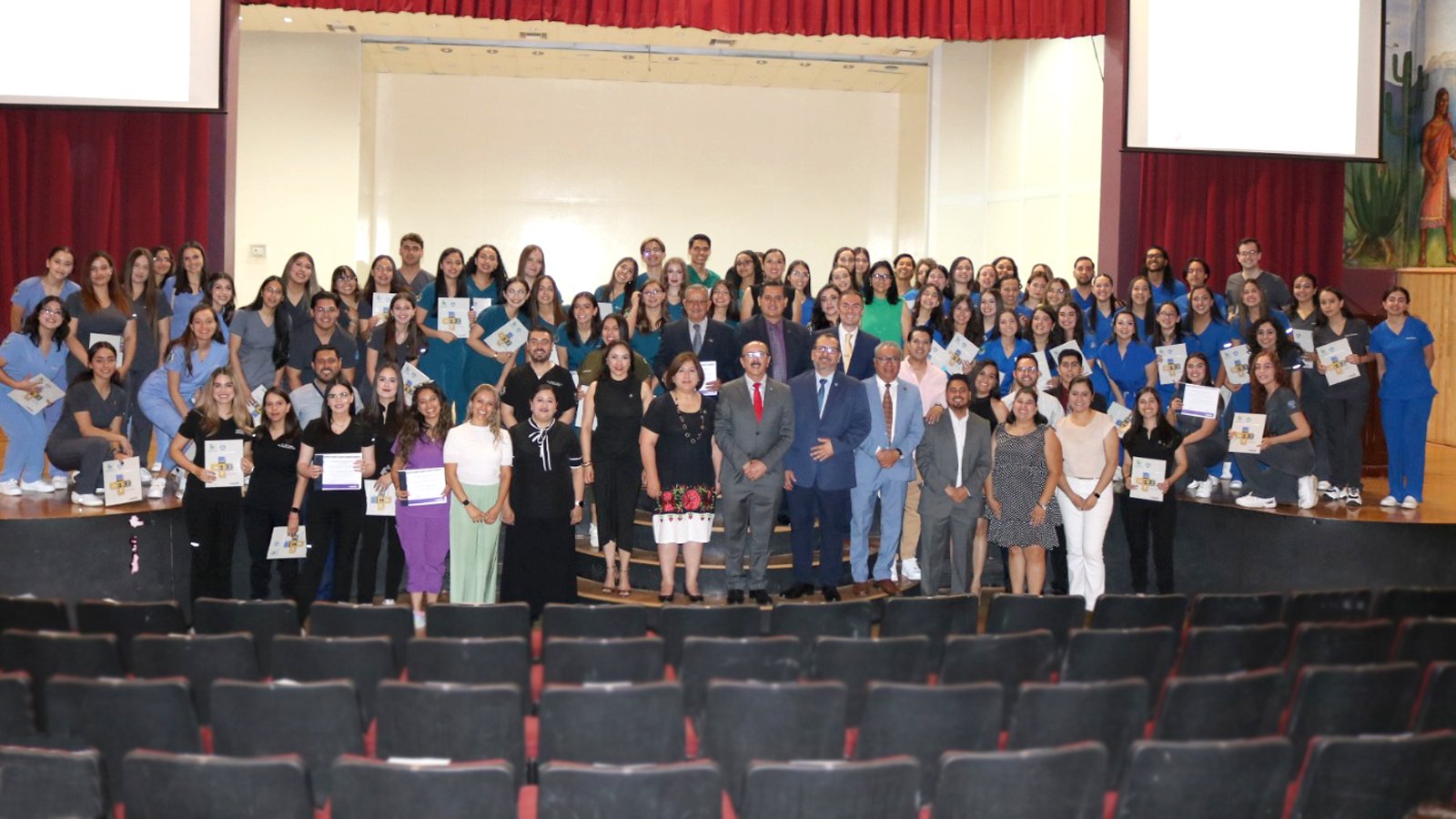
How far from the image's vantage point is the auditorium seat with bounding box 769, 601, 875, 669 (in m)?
5.64

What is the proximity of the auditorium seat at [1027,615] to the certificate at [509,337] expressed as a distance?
3.83 meters

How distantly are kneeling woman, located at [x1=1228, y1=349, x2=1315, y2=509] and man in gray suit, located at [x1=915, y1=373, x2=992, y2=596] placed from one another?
2.05m

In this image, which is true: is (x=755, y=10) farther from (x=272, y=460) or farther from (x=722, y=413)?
(x=272, y=460)

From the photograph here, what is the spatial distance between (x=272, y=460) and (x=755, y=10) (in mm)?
5744

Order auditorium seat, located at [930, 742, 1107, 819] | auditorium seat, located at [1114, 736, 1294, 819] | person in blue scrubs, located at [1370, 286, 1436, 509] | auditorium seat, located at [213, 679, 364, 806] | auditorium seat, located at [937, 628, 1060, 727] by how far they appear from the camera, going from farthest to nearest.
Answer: person in blue scrubs, located at [1370, 286, 1436, 509] < auditorium seat, located at [937, 628, 1060, 727] < auditorium seat, located at [213, 679, 364, 806] < auditorium seat, located at [1114, 736, 1294, 819] < auditorium seat, located at [930, 742, 1107, 819]

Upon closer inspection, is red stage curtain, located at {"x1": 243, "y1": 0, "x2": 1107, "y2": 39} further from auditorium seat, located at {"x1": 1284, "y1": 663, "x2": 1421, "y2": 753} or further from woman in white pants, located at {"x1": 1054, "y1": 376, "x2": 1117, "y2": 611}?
auditorium seat, located at {"x1": 1284, "y1": 663, "x2": 1421, "y2": 753}

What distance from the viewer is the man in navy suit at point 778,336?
8.46 m

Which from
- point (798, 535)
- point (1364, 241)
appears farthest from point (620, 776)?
point (1364, 241)

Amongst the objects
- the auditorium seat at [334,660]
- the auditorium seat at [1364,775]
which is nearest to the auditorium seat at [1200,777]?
the auditorium seat at [1364,775]

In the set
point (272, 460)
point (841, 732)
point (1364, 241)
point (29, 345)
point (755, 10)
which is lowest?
point (841, 732)

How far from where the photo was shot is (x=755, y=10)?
1111 cm

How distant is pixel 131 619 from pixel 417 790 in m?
2.75

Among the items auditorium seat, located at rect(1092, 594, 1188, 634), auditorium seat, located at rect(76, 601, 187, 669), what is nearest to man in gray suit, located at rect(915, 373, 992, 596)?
auditorium seat, located at rect(1092, 594, 1188, 634)

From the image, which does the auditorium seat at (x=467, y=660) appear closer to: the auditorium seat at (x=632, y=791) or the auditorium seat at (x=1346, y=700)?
the auditorium seat at (x=632, y=791)
